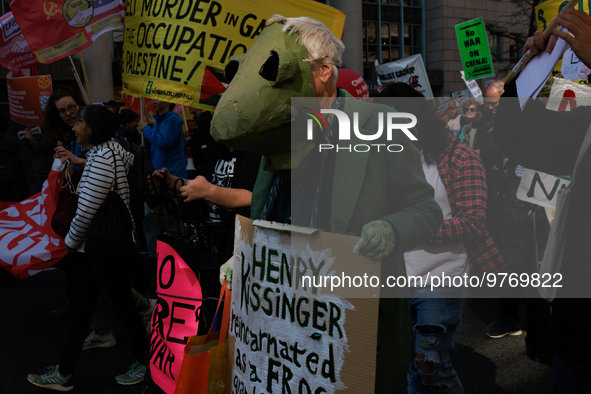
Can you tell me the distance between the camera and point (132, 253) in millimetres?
3979

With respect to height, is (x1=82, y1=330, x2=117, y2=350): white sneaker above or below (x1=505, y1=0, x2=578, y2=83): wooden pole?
below

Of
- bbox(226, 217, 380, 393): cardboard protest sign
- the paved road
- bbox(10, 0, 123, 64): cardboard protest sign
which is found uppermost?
bbox(10, 0, 123, 64): cardboard protest sign

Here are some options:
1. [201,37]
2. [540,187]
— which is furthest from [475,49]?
[201,37]

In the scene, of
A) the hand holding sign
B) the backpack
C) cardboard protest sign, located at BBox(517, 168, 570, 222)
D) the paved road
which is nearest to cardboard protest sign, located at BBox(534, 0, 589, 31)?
cardboard protest sign, located at BBox(517, 168, 570, 222)

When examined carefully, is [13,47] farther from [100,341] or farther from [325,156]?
[325,156]

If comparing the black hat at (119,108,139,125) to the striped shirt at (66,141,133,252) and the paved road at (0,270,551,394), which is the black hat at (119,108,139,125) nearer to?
the paved road at (0,270,551,394)

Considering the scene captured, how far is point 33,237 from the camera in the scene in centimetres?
430

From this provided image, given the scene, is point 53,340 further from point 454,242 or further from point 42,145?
point 454,242

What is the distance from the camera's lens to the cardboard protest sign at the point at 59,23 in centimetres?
580

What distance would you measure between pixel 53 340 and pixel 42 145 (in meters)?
2.96

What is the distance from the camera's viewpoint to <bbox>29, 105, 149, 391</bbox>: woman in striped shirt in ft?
12.6

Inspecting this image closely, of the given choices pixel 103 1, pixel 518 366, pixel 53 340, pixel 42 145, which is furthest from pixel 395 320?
pixel 42 145

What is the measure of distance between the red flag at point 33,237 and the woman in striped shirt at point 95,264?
0.29 m

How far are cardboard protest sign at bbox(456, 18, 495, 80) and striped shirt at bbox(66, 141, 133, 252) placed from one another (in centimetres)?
658
